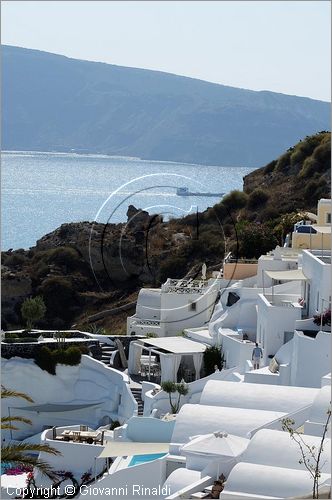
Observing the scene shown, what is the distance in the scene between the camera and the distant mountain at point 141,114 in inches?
4621

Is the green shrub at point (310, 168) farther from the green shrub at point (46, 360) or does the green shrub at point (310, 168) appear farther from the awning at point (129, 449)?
the awning at point (129, 449)

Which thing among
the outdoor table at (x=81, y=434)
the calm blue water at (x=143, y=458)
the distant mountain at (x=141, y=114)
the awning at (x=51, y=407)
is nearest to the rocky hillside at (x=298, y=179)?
the awning at (x=51, y=407)

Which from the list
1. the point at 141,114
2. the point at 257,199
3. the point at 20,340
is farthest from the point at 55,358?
the point at 141,114

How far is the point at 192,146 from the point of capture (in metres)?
110

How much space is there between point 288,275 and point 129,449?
25.9ft

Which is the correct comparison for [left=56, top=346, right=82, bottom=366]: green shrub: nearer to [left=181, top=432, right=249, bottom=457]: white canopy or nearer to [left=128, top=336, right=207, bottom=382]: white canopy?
[left=128, top=336, right=207, bottom=382]: white canopy

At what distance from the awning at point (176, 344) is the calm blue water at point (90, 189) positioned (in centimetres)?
3505

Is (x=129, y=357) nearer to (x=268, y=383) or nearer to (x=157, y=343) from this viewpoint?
(x=157, y=343)

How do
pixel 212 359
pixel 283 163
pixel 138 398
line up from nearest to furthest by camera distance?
pixel 138 398
pixel 212 359
pixel 283 163

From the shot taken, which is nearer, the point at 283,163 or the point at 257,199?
the point at 257,199

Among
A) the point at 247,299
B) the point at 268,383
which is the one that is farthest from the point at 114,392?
the point at 268,383

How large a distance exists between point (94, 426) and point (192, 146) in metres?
81.1

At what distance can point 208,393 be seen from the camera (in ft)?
76.0

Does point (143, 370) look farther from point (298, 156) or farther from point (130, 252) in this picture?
point (298, 156)
